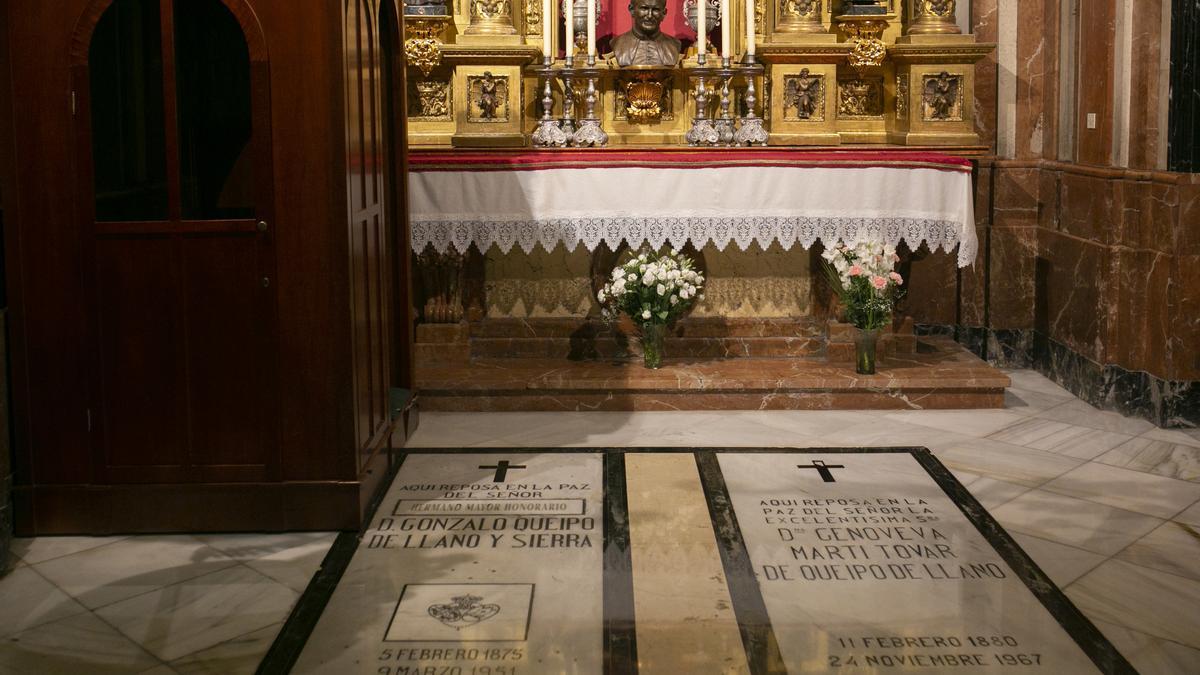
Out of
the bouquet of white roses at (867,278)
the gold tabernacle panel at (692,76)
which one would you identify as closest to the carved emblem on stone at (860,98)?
the gold tabernacle panel at (692,76)

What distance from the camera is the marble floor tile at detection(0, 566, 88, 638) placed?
4.34m

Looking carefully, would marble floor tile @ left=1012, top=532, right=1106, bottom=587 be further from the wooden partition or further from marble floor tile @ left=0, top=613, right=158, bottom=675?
marble floor tile @ left=0, top=613, right=158, bottom=675

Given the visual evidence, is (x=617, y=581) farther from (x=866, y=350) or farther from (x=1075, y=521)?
(x=866, y=350)

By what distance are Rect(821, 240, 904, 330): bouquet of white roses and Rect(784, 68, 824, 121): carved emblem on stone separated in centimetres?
125

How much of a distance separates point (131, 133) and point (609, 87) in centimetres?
374

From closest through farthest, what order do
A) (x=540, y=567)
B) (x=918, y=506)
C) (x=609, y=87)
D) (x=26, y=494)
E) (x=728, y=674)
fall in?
(x=728, y=674) → (x=540, y=567) → (x=26, y=494) → (x=918, y=506) → (x=609, y=87)

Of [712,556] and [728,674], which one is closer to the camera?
[728,674]

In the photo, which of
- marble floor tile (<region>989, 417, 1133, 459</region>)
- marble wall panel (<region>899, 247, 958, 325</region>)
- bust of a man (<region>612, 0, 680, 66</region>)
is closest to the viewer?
marble floor tile (<region>989, 417, 1133, 459</region>)

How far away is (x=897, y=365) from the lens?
308 inches

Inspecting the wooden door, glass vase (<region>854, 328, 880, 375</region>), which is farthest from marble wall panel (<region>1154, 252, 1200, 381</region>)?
the wooden door

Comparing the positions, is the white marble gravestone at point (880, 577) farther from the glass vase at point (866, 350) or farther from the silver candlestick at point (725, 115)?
the silver candlestick at point (725, 115)

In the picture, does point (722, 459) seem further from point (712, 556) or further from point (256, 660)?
point (256, 660)

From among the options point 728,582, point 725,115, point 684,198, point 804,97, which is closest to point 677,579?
point 728,582

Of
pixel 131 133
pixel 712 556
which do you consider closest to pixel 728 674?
pixel 712 556
